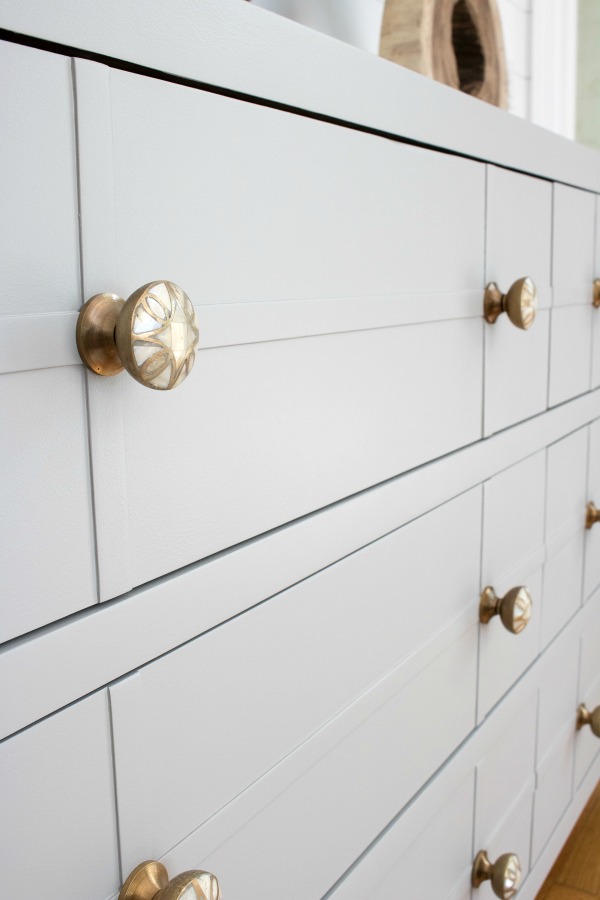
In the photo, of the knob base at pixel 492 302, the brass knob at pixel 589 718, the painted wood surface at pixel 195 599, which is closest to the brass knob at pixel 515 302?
the knob base at pixel 492 302

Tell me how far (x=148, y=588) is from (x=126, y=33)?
0.22m

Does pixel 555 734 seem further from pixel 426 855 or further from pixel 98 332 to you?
pixel 98 332

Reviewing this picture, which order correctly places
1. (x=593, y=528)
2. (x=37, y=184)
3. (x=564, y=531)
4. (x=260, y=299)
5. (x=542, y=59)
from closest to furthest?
(x=37, y=184) < (x=260, y=299) < (x=564, y=531) < (x=593, y=528) < (x=542, y=59)

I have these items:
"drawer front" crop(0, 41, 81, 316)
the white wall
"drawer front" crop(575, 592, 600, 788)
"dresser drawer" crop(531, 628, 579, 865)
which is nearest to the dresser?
"drawer front" crop(0, 41, 81, 316)

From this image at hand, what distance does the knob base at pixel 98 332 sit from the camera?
12.4 inches

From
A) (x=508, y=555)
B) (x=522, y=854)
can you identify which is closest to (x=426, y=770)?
(x=508, y=555)

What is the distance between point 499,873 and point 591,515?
375 mm

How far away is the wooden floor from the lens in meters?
1.00

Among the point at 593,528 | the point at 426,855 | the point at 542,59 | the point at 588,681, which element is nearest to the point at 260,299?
the point at 426,855

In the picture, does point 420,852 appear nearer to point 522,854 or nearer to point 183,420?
point 522,854

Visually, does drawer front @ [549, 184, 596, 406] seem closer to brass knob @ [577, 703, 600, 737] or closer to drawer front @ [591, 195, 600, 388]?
drawer front @ [591, 195, 600, 388]

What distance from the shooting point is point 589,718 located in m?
0.99

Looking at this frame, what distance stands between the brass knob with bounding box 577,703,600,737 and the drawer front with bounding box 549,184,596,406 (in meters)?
0.37

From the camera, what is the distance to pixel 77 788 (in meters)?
0.34
